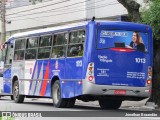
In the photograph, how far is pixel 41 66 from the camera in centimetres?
2075

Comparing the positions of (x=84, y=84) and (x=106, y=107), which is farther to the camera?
(x=106, y=107)

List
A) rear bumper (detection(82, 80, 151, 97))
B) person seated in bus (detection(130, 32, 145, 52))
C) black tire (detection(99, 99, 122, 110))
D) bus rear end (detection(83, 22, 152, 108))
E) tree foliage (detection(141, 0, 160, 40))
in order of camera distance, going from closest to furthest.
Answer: rear bumper (detection(82, 80, 151, 97)), bus rear end (detection(83, 22, 152, 108)), person seated in bus (detection(130, 32, 145, 52)), tree foliage (detection(141, 0, 160, 40)), black tire (detection(99, 99, 122, 110))

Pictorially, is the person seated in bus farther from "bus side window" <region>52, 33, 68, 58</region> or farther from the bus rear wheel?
the bus rear wheel

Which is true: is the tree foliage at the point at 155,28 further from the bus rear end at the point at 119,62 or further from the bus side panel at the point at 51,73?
the bus side panel at the point at 51,73

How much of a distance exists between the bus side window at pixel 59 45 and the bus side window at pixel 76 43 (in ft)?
1.33

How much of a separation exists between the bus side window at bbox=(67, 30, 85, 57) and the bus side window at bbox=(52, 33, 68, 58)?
406 mm

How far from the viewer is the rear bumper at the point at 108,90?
17344mm

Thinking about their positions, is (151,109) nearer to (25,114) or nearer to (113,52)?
(113,52)

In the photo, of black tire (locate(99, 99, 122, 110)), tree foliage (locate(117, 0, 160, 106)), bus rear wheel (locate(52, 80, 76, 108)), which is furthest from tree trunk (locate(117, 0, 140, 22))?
bus rear wheel (locate(52, 80, 76, 108))

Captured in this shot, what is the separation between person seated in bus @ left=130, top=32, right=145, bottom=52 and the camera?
18003 millimetres

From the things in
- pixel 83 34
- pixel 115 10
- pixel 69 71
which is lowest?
pixel 69 71

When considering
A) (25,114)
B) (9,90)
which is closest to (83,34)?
(25,114)

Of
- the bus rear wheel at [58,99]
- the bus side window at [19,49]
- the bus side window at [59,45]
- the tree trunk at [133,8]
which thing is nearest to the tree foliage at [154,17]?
the tree trunk at [133,8]

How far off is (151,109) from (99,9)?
15.6 meters
